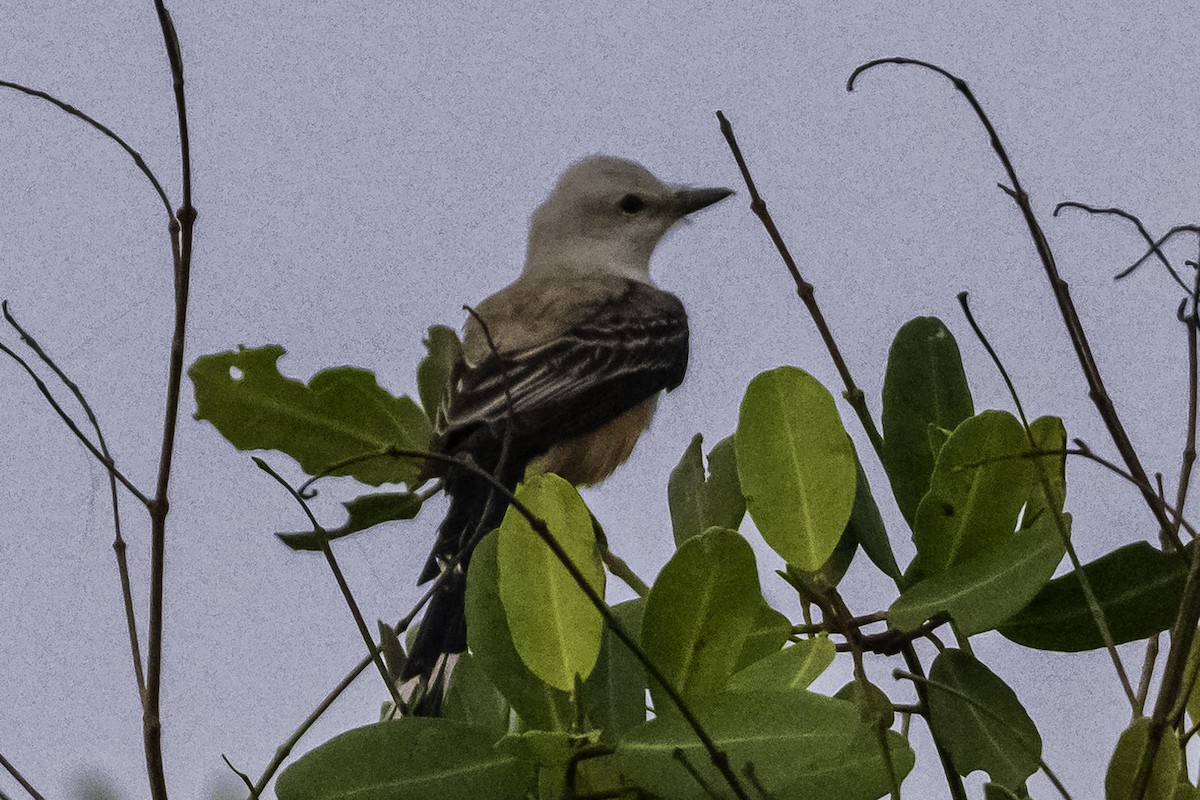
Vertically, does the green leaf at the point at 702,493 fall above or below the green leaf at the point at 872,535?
above

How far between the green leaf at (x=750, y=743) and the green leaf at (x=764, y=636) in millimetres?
209

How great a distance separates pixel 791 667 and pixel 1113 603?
42cm

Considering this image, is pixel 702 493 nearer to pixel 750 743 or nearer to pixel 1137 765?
pixel 750 743

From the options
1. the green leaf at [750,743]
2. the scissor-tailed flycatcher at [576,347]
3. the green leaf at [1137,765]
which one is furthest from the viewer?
the scissor-tailed flycatcher at [576,347]

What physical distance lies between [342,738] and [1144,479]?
3.08ft

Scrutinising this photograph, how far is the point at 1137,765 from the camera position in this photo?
59.7 inches

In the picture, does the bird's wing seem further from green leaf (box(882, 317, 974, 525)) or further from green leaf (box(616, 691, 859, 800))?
green leaf (box(616, 691, 859, 800))

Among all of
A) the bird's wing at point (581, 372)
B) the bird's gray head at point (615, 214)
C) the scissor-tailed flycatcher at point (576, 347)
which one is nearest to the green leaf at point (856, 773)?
the scissor-tailed flycatcher at point (576, 347)

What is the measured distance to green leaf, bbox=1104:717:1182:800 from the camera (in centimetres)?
152

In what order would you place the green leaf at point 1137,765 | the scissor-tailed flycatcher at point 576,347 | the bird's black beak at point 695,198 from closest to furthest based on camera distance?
the green leaf at point 1137,765 → the scissor-tailed flycatcher at point 576,347 → the bird's black beak at point 695,198

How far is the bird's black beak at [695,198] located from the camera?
499cm

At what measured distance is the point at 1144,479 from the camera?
1.63m

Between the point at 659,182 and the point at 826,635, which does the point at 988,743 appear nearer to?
the point at 826,635

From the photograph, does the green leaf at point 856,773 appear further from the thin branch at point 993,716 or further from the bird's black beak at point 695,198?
the bird's black beak at point 695,198
